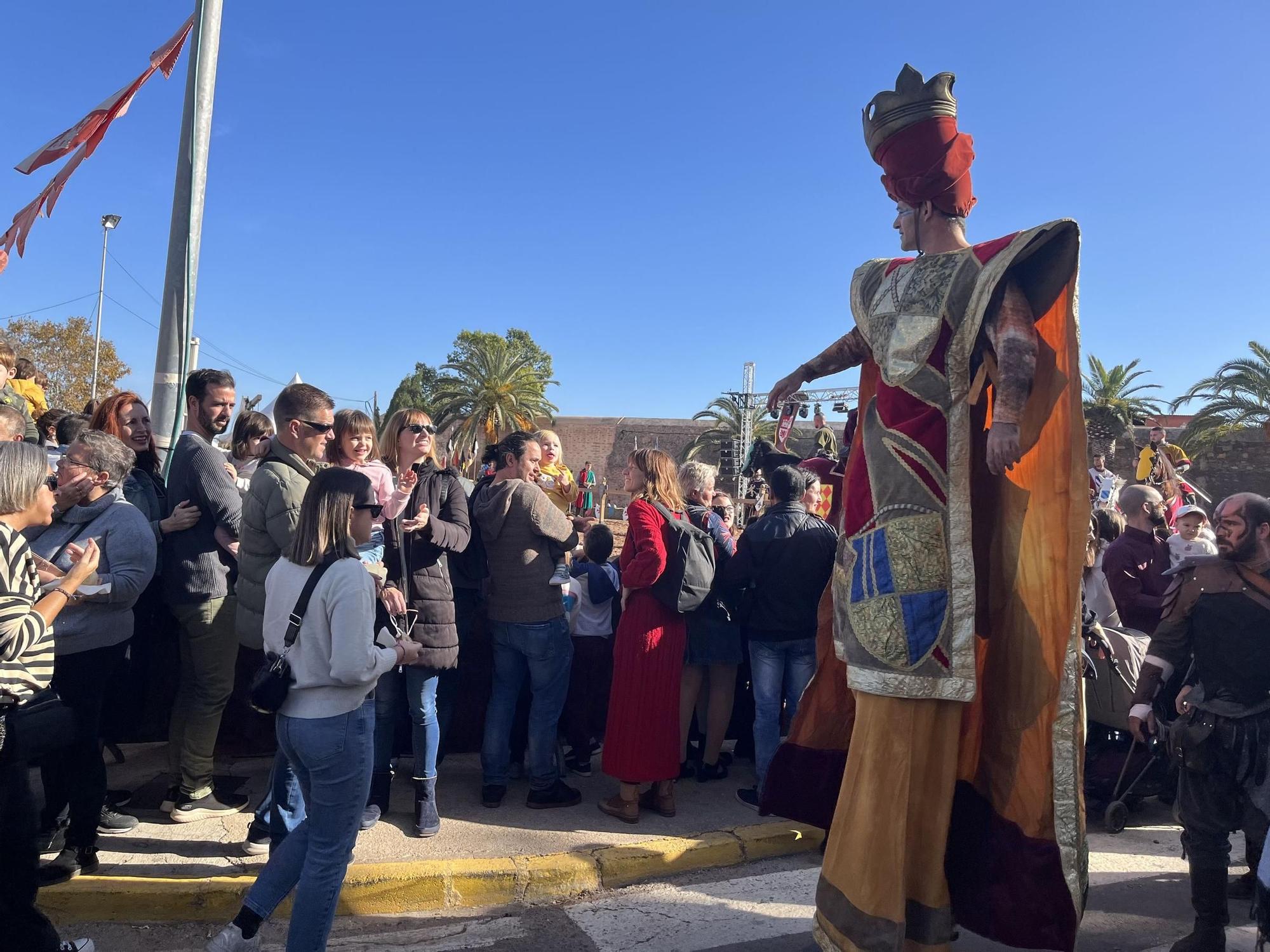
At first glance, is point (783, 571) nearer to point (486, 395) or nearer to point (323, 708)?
point (323, 708)

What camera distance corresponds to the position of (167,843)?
3.95 m

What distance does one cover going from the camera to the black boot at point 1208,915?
10.6 ft

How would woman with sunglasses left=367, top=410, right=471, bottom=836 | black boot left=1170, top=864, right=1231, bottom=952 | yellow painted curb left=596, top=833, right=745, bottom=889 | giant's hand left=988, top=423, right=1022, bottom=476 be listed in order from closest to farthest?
giant's hand left=988, top=423, right=1022, bottom=476 → black boot left=1170, top=864, right=1231, bottom=952 → yellow painted curb left=596, top=833, right=745, bottom=889 → woman with sunglasses left=367, top=410, right=471, bottom=836

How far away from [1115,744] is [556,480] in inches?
208

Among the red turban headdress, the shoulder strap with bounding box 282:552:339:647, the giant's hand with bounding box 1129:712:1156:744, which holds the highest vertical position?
the red turban headdress

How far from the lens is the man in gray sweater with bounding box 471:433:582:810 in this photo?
15.6 ft

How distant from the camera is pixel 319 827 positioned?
113 inches

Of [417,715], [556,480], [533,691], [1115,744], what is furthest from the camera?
[556,480]

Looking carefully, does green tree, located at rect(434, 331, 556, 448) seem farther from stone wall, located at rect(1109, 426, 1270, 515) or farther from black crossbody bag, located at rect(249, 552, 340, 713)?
black crossbody bag, located at rect(249, 552, 340, 713)

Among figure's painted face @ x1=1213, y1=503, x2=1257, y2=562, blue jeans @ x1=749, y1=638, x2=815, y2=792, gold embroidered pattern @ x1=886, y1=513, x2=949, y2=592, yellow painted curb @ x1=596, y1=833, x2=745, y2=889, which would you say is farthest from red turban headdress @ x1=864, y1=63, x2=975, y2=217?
yellow painted curb @ x1=596, y1=833, x2=745, y2=889

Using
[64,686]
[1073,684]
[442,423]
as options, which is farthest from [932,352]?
[442,423]

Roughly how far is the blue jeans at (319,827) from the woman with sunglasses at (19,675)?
66cm

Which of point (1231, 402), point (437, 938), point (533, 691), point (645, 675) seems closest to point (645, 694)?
point (645, 675)

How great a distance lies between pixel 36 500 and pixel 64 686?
3.52 feet
